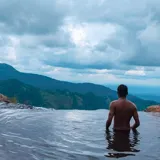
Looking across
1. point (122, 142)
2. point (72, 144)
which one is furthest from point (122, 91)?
point (72, 144)

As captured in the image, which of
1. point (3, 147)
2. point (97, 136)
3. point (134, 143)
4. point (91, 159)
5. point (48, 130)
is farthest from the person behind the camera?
point (48, 130)

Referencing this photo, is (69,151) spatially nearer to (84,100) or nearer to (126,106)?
(126,106)

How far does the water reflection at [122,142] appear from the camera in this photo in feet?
30.5

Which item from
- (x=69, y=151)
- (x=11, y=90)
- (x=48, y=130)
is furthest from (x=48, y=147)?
(x=11, y=90)

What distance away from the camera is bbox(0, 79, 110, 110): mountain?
13112 cm

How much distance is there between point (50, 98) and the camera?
463ft

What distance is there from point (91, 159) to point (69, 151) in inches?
43.6

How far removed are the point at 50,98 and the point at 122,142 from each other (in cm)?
13103

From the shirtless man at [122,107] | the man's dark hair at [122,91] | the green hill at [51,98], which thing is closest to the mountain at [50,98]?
the green hill at [51,98]

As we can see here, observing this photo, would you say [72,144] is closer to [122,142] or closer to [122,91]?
[122,142]

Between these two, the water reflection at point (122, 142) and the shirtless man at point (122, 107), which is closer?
the water reflection at point (122, 142)

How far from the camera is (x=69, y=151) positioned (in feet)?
31.0

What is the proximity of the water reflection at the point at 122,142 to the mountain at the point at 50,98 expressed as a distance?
4326 inches

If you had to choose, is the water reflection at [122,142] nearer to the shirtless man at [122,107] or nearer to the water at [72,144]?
the water at [72,144]
